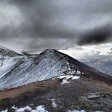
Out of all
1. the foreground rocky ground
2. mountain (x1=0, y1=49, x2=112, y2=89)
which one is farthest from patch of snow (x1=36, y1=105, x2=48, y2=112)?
mountain (x1=0, y1=49, x2=112, y2=89)

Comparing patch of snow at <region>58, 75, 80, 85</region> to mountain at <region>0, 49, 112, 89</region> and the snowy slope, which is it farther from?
the snowy slope

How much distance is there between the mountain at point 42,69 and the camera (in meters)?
141

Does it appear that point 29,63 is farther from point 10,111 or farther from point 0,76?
point 10,111

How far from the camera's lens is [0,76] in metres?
180

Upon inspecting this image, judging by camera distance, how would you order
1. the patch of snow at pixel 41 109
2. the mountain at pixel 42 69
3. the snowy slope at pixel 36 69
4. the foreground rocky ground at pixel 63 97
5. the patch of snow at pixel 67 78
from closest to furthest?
the patch of snow at pixel 41 109, the foreground rocky ground at pixel 63 97, the patch of snow at pixel 67 78, the mountain at pixel 42 69, the snowy slope at pixel 36 69

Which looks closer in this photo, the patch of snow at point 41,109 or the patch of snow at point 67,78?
the patch of snow at point 41,109

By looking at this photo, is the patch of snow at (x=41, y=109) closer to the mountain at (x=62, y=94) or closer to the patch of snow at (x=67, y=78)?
the mountain at (x=62, y=94)

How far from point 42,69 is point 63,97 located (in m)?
63.8

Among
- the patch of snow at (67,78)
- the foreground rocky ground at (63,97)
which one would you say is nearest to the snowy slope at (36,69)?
the patch of snow at (67,78)

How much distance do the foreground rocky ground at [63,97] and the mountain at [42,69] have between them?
79.8ft

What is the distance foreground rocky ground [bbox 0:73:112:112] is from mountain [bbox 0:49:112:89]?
24311mm

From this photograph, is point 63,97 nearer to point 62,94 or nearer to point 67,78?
point 62,94

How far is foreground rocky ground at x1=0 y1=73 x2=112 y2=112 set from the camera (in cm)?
8362

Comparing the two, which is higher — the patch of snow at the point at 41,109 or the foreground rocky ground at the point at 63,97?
the foreground rocky ground at the point at 63,97
